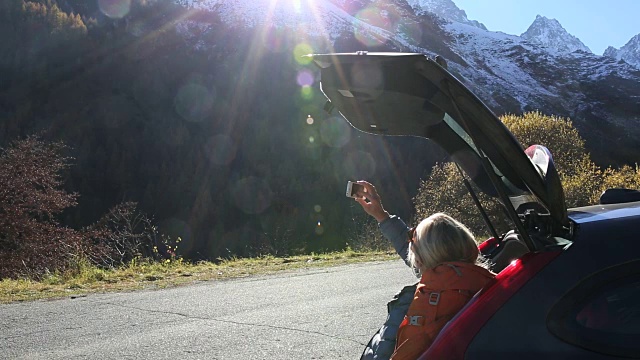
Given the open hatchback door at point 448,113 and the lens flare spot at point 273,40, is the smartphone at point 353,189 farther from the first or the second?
the lens flare spot at point 273,40

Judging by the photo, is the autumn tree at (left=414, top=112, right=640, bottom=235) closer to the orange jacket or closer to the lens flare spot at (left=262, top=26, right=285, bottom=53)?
the orange jacket

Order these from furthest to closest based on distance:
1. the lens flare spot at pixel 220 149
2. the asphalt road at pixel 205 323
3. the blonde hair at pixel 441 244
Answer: the lens flare spot at pixel 220 149 → the asphalt road at pixel 205 323 → the blonde hair at pixel 441 244

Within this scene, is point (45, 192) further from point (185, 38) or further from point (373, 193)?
point (185, 38)

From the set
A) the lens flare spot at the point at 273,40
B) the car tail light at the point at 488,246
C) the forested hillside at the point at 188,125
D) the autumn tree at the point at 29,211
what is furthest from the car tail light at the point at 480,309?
the lens flare spot at the point at 273,40

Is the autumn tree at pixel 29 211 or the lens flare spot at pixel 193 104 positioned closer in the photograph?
the autumn tree at pixel 29 211

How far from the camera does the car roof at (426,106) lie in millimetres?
1898

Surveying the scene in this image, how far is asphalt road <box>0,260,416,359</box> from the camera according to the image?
5.05 m

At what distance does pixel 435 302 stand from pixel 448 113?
2.15 feet

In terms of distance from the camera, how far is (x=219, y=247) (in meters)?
55.7

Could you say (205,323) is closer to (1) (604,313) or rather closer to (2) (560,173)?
(1) (604,313)

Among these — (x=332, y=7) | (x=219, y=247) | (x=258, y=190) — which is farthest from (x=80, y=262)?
Result: (x=332, y=7)

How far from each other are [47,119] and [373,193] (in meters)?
80.7

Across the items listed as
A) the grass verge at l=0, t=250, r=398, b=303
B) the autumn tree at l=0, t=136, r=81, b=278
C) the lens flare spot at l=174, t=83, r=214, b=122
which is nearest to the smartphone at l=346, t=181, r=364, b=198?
the grass verge at l=0, t=250, r=398, b=303

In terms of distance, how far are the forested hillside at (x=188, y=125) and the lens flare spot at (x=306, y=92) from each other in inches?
9.6
